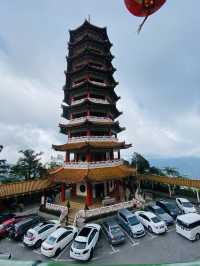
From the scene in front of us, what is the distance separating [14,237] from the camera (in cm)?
1959

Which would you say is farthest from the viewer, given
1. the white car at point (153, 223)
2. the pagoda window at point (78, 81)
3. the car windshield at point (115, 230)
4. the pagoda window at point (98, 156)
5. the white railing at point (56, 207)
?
the pagoda window at point (78, 81)

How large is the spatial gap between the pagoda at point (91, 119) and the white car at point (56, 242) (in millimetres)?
6572

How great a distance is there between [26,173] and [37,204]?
31.9 feet

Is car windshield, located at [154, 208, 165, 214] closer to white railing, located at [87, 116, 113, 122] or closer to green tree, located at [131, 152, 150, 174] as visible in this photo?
white railing, located at [87, 116, 113, 122]

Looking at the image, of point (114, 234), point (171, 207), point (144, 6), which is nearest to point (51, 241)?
point (114, 234)

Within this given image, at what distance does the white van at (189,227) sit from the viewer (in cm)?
1766

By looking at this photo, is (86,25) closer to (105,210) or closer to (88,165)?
(88,165)

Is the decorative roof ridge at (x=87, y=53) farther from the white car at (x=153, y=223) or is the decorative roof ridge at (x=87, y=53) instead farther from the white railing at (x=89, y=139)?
the white car at (x=153, y=223)

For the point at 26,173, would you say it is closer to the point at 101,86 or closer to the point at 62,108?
the point at 62,108

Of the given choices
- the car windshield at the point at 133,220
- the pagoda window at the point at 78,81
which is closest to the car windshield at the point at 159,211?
the car windshield at the point at 133,220

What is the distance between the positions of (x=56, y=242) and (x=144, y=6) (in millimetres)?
18378

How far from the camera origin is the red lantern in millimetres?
5617

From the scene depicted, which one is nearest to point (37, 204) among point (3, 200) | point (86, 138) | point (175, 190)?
point (3, 200)

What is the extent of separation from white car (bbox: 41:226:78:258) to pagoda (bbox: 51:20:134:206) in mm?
6572
